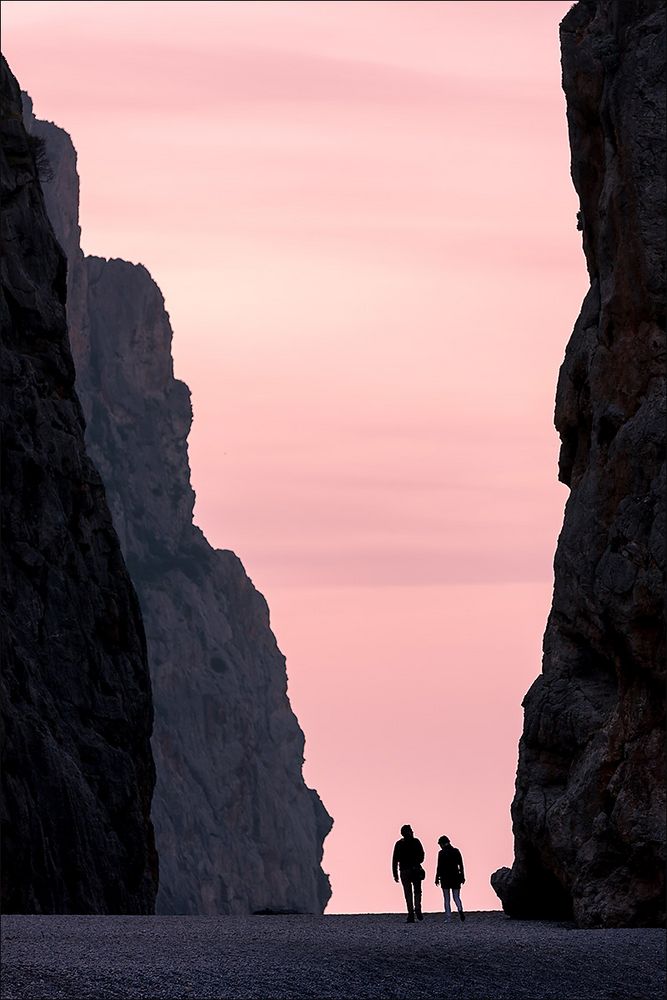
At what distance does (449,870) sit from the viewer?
4466 cm

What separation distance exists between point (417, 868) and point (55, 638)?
27.3 meters

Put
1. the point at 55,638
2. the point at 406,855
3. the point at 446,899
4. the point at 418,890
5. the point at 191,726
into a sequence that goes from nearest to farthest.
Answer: the point at 406,855 < the point at 418,890 < the point at 446,899 < the point at 55,638 < the point at 191,726

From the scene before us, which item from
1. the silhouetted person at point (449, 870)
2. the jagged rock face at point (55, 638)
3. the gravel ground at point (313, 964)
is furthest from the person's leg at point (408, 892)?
the jagged rock face at point (55, 638)

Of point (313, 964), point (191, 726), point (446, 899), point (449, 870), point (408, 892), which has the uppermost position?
point (191, 726)

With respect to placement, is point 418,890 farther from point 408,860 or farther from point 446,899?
point 446,899

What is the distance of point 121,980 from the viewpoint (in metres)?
26.7

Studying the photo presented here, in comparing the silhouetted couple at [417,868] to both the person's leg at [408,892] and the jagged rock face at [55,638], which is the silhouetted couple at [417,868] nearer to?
the person's leg at [408,892]

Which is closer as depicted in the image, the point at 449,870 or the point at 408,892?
the point at 408,892

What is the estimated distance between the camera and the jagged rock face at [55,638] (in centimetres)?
5988

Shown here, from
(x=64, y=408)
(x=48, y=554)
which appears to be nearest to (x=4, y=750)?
(x=48, y=554)

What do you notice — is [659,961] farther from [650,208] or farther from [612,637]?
[650,208]

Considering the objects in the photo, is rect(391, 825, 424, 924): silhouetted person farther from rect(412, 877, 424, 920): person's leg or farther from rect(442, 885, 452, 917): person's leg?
rect(442, 885, 452, 917): person's leg

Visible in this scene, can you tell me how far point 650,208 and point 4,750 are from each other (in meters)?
27.0

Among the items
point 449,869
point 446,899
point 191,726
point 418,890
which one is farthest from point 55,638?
point 191,726
